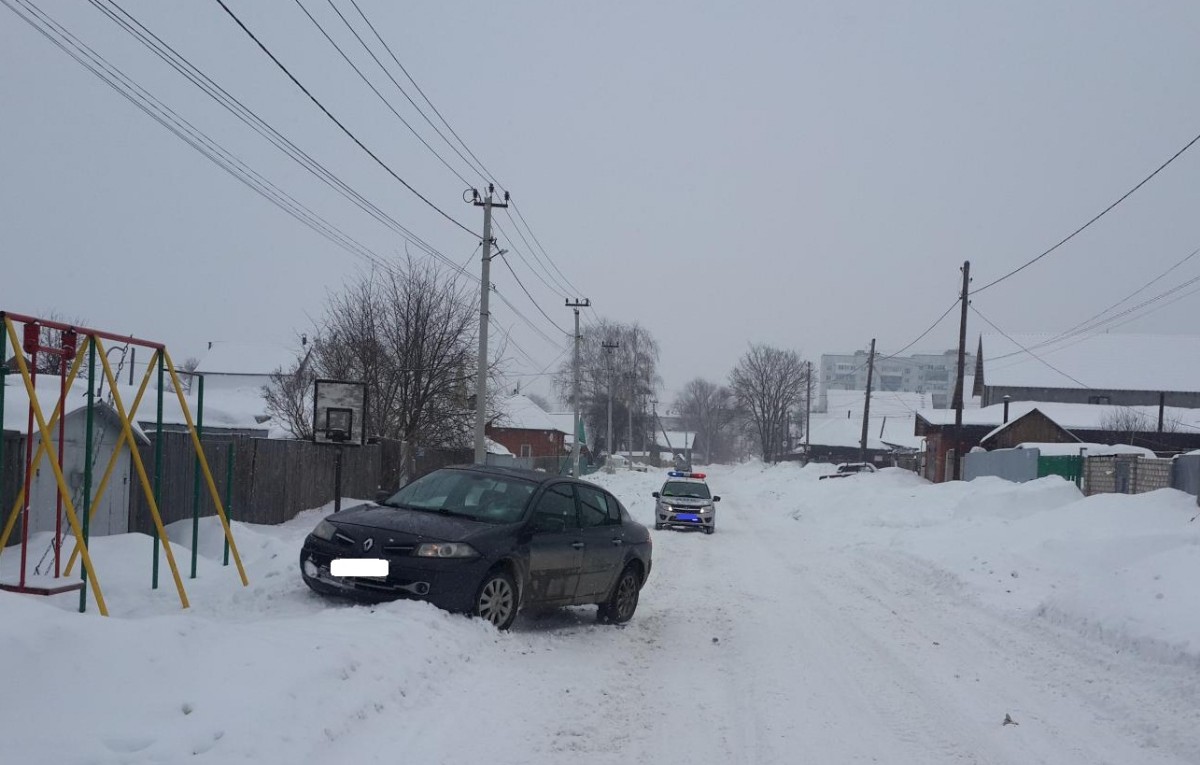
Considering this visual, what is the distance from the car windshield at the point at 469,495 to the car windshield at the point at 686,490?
16513 millimetres

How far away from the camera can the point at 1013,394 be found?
6856 cm

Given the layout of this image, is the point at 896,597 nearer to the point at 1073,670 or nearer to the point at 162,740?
the point at 1073,670

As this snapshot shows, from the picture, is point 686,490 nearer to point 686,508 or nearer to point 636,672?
point 686,508

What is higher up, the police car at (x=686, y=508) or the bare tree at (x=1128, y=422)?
the bare tree at (x=1128, y=422)

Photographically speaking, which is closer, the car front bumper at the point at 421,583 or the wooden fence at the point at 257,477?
the car front bumper at the point at 421,583

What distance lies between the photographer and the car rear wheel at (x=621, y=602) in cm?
1075

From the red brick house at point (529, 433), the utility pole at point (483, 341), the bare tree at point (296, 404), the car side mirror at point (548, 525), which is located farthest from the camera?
the red brick house at point (529, 433)

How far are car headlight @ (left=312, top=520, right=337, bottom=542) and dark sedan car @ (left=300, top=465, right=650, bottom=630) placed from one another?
0.01 meters

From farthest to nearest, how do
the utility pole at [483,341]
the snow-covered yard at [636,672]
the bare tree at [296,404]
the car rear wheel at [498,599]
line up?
the bare tree at [296,404] → the utility pole at [483,341] → the car rear wheel at [498,599] → the snow-covered yard at [636,672]

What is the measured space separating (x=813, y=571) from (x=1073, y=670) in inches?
325

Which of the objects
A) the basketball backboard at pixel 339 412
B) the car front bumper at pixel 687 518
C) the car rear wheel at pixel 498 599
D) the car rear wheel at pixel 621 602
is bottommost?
the car front bumper at pixel 687 518

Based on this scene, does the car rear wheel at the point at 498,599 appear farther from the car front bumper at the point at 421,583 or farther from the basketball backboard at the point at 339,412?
the basketball backboard at the point at 339,412

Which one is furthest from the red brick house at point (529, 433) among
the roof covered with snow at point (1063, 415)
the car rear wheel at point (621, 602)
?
the car rear wheel at point (621, 602)

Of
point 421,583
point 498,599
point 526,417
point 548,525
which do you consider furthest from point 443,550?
point 526,417
